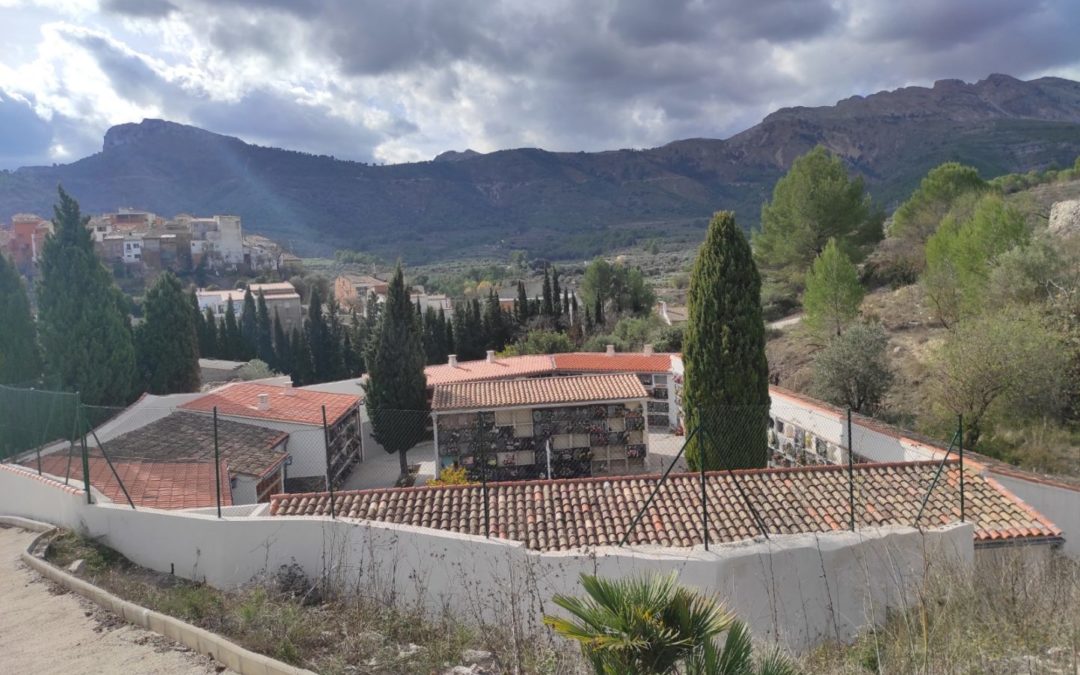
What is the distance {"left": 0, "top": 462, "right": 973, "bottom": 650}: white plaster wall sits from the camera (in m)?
6.99

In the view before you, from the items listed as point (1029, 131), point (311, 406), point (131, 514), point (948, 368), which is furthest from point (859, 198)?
point (1029, 131)

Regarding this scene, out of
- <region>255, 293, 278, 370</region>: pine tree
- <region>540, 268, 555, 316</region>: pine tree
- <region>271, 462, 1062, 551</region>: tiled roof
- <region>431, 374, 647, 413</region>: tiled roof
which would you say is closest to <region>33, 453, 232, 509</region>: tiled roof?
<region>271, 462, 1062, 551</region>: tiled roof

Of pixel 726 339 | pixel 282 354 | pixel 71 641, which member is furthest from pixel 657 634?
pixel 282 354

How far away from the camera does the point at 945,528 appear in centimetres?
776

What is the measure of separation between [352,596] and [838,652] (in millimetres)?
A: 4745

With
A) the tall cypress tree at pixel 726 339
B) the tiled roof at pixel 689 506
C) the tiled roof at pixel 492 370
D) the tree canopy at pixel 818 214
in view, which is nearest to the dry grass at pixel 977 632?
the tiled roof at pixel 689 506

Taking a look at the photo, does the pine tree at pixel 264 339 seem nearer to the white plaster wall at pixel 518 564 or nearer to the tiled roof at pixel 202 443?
the tiled roof at pixel 202 443

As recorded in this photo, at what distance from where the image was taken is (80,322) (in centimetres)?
2392

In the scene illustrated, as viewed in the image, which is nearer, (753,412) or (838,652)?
(838,652)

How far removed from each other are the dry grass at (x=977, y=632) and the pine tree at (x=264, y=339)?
41946 millimetres

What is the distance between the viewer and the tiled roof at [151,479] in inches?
382

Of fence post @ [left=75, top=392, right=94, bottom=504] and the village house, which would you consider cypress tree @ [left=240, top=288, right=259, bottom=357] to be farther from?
fence post @ [left=75, top=392, right=94, bottom=504]

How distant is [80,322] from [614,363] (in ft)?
64.6

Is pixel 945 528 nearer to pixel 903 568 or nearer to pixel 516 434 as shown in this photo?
pixel 903 568
